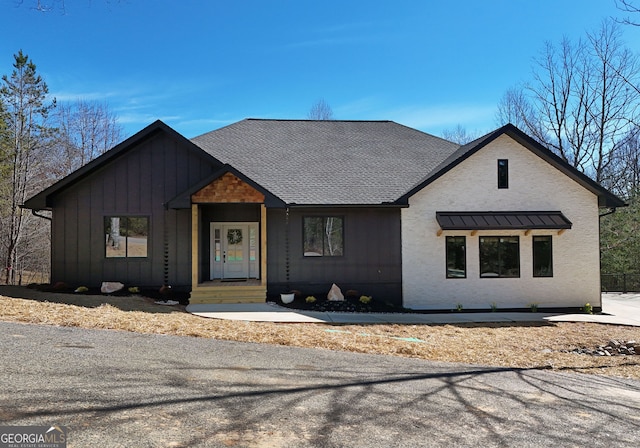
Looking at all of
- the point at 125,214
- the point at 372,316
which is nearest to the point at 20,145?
the point at 125,214

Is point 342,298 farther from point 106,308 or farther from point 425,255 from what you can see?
point 106,308

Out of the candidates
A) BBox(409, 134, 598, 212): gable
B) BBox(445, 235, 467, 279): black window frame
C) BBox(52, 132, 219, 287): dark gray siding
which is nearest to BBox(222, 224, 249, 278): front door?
BBox(52, 132, 219, 287): dark gray siding

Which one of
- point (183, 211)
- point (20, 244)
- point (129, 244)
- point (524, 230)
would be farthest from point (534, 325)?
point (20, 244)

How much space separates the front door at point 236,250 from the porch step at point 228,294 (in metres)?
2.04

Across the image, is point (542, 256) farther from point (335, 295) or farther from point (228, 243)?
point (228, 243)

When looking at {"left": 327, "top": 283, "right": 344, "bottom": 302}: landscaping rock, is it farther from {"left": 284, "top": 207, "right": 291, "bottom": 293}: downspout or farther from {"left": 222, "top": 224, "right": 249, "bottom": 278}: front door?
{"left": 222, "top": 224, "right": 249, "bottom": 278}: front door

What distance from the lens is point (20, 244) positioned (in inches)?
921

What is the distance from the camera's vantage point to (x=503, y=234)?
13.7 metres

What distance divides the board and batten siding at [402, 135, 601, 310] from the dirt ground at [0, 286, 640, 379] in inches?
87.1

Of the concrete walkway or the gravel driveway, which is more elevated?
the gravel driveway

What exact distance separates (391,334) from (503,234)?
648 cm

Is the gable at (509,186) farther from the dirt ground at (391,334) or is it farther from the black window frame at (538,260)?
the dirt ground at (391,334)

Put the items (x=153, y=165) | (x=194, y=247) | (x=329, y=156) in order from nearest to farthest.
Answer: (x=194, y=247)
(x=153, y=165)
(x=329, y=156)

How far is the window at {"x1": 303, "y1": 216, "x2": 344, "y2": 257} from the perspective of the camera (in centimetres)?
1362
